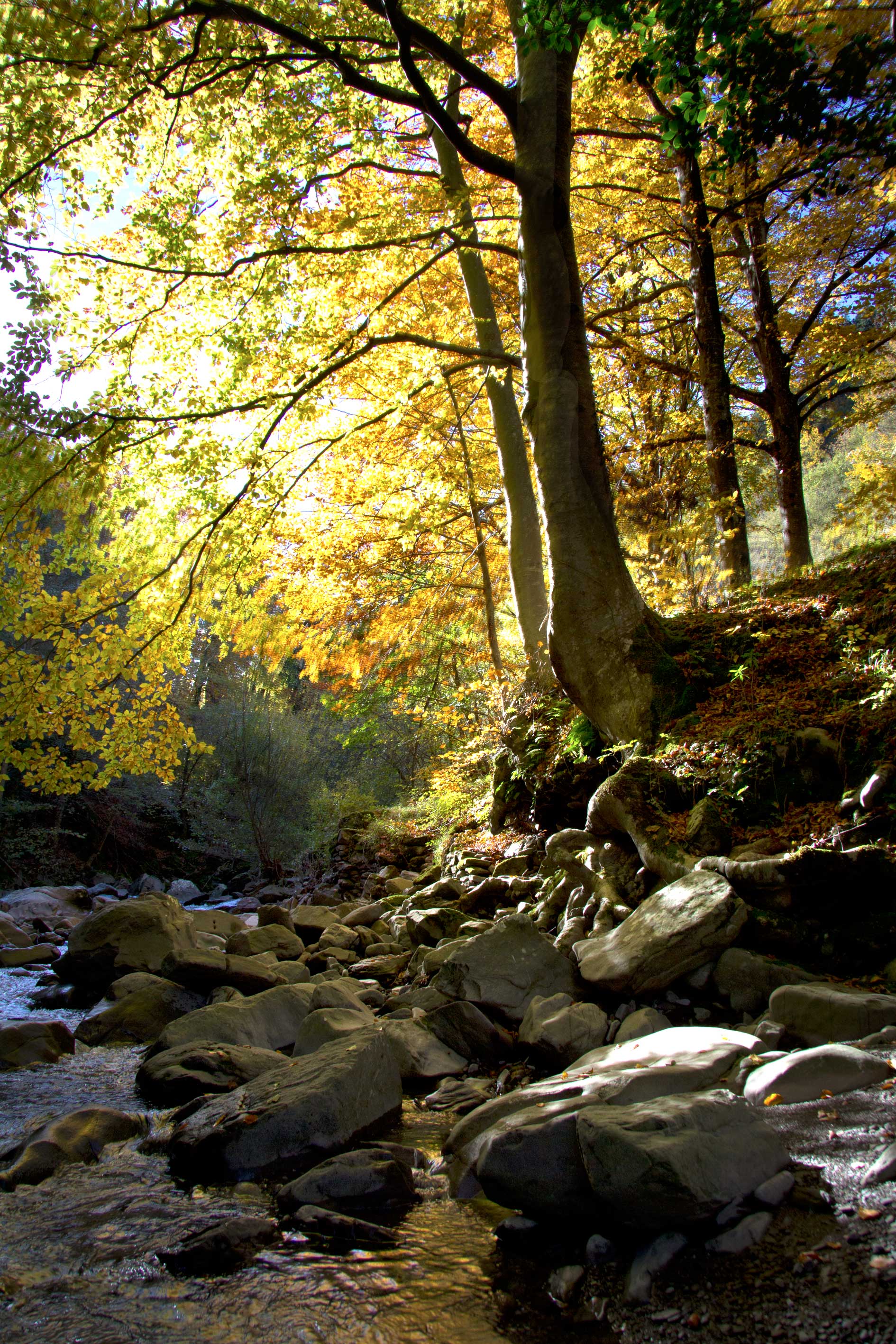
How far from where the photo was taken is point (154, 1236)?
2.55 meters

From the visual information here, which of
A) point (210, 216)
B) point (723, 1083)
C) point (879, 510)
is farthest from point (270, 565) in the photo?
point (879, 510)

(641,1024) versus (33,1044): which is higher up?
(641,1024)

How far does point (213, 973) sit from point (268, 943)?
52.0 inches

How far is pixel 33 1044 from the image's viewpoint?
Result: 4715mm

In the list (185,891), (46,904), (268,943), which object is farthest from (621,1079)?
(185,891)

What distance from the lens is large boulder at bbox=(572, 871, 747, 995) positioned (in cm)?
383

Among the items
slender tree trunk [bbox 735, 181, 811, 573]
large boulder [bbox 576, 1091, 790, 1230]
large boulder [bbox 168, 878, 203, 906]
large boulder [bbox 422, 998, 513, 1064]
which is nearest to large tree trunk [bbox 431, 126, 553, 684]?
slender tree trunk [bbox 735, 181, 811, 573]

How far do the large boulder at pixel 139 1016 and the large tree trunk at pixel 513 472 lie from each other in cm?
492

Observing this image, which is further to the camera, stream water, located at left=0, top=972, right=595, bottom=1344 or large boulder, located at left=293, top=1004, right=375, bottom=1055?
large boulder, located at left=293, top=1004, right=375, bottom=1055

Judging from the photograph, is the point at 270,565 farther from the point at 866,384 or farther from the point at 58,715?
the point at 866,384

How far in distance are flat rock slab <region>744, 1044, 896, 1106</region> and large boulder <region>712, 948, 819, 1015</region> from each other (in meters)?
0.94

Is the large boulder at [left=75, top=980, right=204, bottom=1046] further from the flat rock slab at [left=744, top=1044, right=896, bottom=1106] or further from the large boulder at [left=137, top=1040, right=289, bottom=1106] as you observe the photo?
the flat rock slab at [left=744, top=1044, right=896, bottom=1106]

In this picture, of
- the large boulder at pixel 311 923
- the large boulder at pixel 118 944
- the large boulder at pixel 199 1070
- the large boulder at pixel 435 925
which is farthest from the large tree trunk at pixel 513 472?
the large boulder at pixel 199 1070

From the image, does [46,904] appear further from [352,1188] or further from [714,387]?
[714,387]
